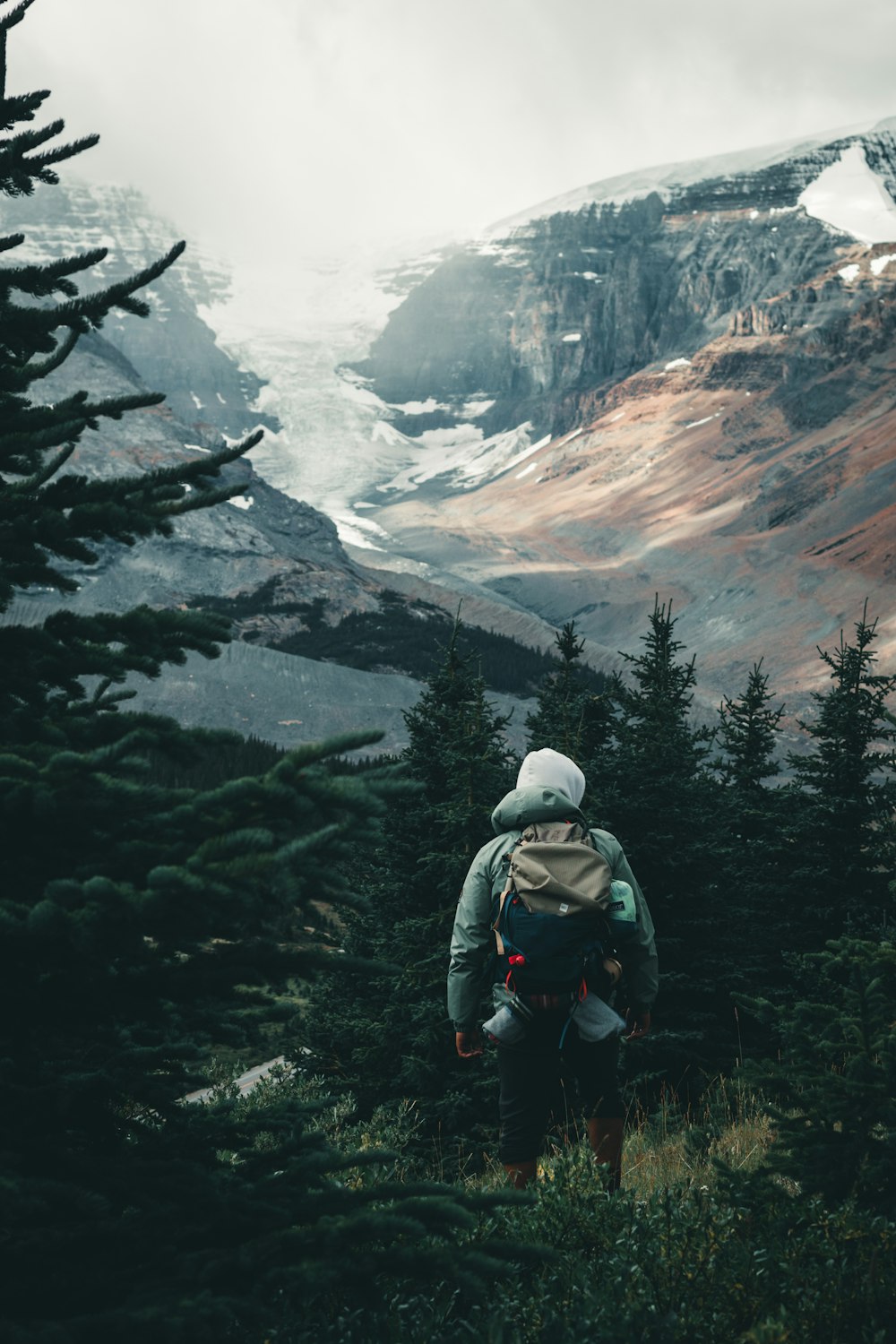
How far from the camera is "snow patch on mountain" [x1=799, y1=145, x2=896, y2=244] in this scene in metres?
180

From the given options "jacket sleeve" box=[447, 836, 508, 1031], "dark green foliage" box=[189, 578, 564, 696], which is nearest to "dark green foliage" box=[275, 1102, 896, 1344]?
"jacket sleeve" box=[447, 836, 508, 1031]

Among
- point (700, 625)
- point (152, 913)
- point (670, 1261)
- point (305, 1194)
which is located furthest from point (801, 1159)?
point (700, 625)

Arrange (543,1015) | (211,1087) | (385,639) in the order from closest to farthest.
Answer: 1. (211,1087)
2. (543,1015)
3. (385,639)

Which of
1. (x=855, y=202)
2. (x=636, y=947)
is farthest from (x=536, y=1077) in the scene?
(x=855, y=202)

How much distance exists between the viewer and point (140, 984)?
275 centimetres

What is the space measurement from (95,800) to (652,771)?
32.4 ft

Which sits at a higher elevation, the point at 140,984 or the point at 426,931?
the point at 140,984

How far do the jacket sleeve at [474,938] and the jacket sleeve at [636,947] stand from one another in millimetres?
463

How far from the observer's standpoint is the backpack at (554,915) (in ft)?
15.1

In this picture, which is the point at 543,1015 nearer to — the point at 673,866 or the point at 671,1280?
the point at 671,1280

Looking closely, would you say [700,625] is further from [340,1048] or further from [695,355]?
[695,355]

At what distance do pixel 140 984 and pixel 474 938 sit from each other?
7.99ft

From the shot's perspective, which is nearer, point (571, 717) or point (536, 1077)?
point (536, 1077)

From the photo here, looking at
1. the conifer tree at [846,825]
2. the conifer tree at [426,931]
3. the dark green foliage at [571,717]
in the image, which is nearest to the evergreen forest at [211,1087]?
the conifer tree at [426,931]
